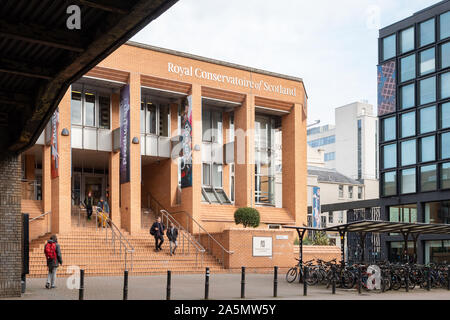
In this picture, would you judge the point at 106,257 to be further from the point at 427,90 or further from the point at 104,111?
the point at 427,90

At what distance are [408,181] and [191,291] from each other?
32809 mm

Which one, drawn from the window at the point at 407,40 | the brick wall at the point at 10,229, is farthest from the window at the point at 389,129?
the brick wall at the point at 10,229

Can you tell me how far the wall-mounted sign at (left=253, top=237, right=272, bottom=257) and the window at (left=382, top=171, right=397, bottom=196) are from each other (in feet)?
74.5

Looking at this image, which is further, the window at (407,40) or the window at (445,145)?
the window at (407,40)

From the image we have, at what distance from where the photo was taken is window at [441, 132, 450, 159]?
42.8 metres

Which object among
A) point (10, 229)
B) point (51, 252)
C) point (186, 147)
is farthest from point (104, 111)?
point (10, 229)

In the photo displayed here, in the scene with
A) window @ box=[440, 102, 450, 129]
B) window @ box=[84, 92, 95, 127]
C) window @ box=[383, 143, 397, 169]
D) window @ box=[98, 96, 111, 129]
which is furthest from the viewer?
window @ box=[383, 143, 397, 169]

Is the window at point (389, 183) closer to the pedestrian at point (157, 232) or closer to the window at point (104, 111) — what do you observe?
the window at point (104, 111)

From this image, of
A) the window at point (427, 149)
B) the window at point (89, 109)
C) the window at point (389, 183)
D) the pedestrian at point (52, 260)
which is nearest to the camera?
the pedestrian at point (52, 260)

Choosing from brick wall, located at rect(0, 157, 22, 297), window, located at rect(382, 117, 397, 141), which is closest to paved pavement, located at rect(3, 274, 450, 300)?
brick wall, located at rect(0, 157, 22, 297)

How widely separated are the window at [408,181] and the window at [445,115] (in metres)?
4.27

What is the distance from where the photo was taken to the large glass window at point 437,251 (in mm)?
42531

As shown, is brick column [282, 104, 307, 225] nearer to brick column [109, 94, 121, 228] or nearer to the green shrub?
the green shrub

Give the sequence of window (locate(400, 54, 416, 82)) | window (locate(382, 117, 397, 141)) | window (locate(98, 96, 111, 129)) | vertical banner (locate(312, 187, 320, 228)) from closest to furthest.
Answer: window (locate(98, 96, 111, 129)), vertical banner (locate(312, 187, 320, 228)), window (locate(400, 54, 416, 82)), window (locate(382, 117, 397, 141))
